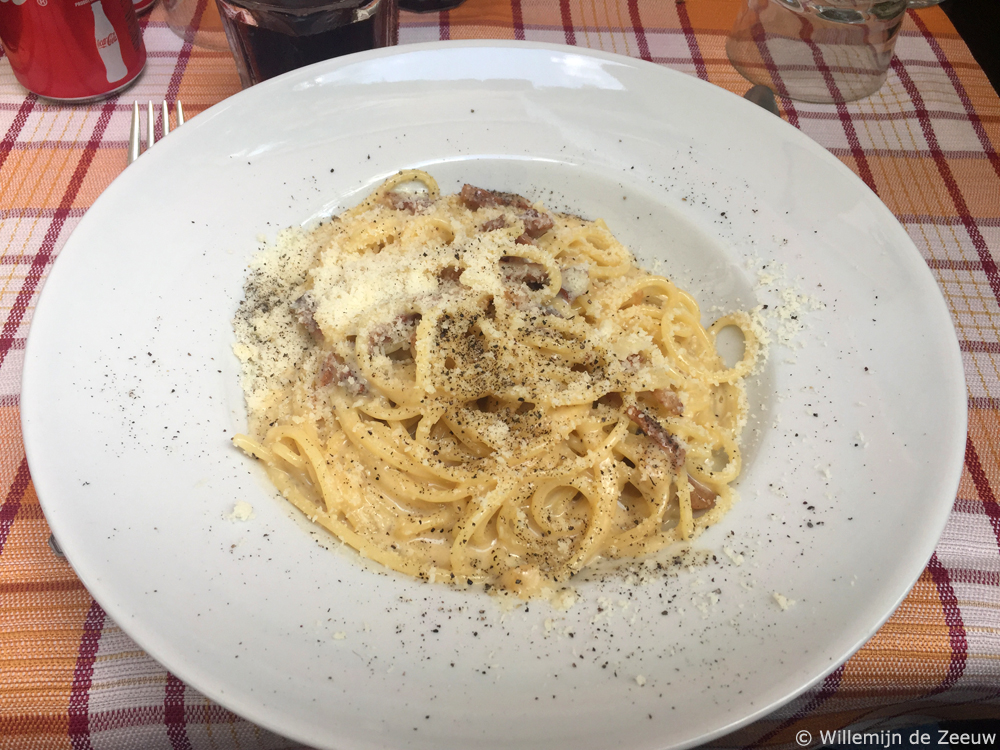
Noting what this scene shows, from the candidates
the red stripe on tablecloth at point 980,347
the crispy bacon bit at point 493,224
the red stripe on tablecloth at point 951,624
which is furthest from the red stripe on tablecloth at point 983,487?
the crispy bacon bit at point 493,224

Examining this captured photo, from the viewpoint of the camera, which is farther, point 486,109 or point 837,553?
point 486,109

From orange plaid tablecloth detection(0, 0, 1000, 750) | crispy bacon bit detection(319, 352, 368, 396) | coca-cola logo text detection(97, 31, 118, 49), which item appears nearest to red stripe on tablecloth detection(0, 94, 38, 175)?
orange plaid tablecloth detection(0, 0, 1000, 750)

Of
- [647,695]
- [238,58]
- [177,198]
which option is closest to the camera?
[647,695]

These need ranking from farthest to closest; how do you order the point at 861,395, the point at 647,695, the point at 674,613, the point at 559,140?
the point at 559,140 → the point at 861,395 → the point at 674,613 → the point at 647,695

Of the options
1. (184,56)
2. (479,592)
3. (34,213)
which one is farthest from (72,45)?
(479,592)

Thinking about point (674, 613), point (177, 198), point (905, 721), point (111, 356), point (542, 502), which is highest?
point (177, 198)

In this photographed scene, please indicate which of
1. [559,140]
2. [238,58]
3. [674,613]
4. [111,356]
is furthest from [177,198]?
[674,613]

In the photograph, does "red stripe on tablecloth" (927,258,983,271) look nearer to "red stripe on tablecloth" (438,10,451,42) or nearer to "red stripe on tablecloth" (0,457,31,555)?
"red stripe on tablecloth" (438,10,451,42)

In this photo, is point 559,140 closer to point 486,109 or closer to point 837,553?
point 486,109
